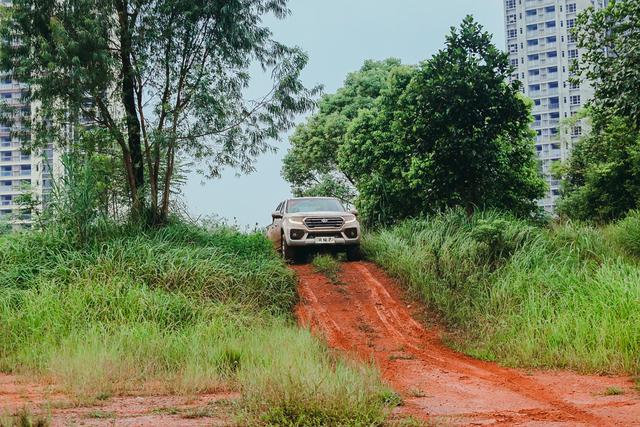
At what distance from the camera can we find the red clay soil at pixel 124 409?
6.56 metres

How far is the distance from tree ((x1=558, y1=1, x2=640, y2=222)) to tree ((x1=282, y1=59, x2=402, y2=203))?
11053mm

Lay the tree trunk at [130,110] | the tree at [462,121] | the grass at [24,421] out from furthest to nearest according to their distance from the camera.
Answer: the tree at [462,121] → the tree trunk at [130,110] → the grass at [24,421]

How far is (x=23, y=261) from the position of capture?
564 inches

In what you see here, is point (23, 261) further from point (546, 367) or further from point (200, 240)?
point (546, 367)

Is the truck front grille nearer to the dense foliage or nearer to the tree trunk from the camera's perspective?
the dense foliage

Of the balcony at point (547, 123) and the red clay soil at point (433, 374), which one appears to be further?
the balcony at point (547, 123)

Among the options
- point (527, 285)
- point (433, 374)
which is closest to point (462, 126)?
point (527, 285)

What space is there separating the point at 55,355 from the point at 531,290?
797 cm

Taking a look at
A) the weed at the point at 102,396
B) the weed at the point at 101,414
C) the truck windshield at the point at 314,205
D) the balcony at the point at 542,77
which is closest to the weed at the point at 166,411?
the weed at the point at 101,414

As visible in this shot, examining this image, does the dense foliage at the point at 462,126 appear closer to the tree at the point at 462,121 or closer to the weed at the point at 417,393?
the tree at the point at 462,121

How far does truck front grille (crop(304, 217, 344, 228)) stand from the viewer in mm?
16609

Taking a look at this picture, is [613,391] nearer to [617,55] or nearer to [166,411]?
[166,411]

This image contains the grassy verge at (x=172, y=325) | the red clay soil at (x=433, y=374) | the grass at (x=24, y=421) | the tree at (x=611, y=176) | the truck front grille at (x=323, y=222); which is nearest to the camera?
the grass at (x=24, y=421)

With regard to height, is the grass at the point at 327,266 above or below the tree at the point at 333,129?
below
